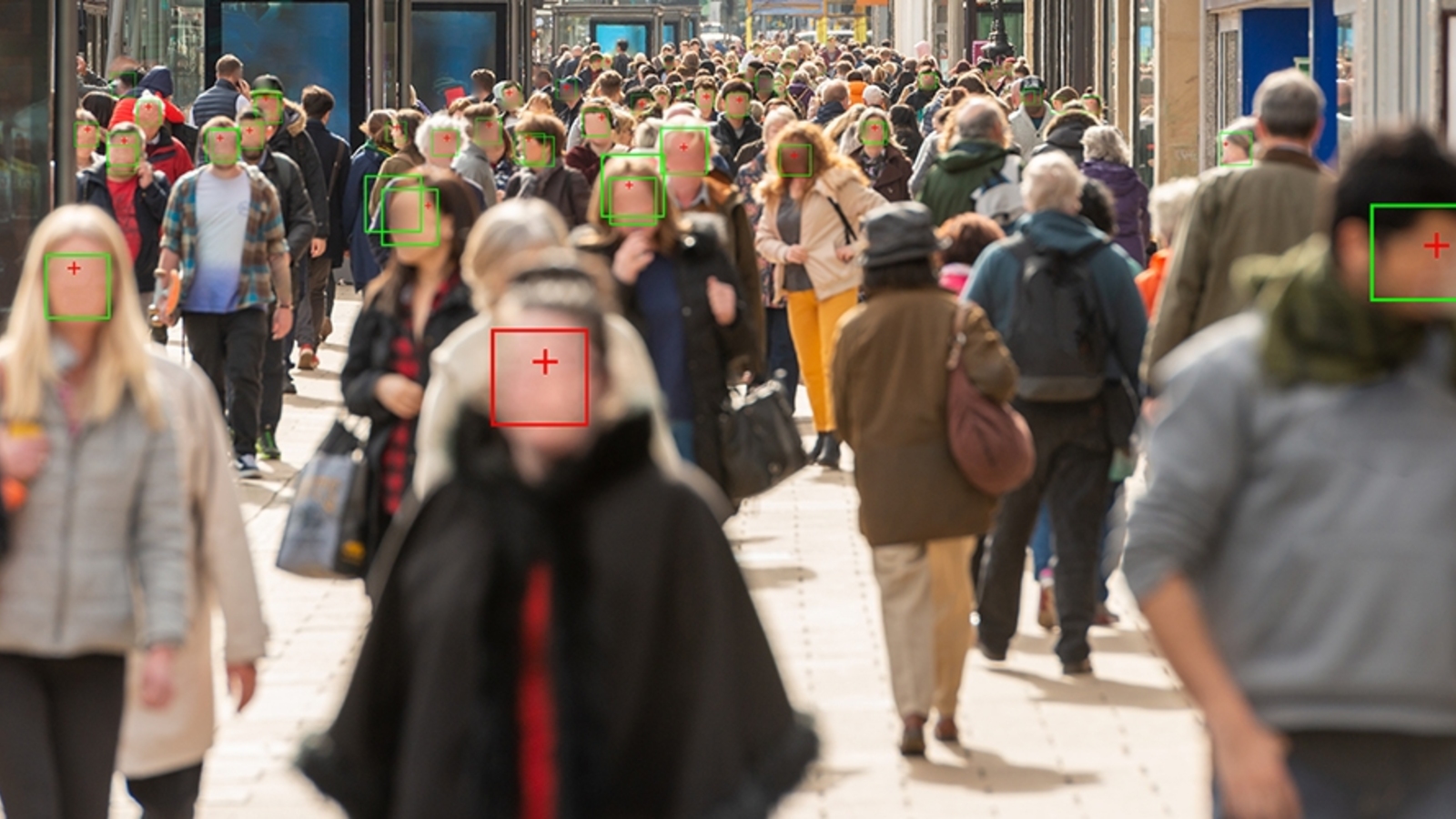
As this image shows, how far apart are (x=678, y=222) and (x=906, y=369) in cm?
131

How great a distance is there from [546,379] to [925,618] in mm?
4047

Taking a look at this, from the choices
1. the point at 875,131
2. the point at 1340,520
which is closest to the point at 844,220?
the point at 875,131

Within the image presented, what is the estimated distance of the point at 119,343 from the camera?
5203 mm

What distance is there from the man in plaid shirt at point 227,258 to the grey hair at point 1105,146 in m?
3.94

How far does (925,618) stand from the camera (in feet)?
25.5

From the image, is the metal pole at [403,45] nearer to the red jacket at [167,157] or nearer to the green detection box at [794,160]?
the red jacket at [167,157]

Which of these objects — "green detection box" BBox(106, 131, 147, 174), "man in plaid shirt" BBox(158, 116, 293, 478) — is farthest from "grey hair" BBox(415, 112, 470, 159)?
"green detection box" BBox(106, 131, 147, 174)

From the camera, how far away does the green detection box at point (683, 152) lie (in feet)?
36.0

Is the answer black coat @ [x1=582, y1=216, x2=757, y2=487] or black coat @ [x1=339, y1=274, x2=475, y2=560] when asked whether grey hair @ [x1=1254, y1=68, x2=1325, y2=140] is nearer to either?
black coat @ [x1=582, y1=216, x2=757, y2=487]

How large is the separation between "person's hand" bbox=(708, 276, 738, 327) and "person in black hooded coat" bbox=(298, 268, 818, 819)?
4.54 m

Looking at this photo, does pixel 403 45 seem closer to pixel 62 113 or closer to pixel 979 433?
pixel 62 113

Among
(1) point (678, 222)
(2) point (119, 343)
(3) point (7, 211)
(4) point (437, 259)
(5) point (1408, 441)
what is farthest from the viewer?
(3) point (7, 211)

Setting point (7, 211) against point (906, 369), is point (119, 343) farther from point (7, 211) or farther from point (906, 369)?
point (7, 211)

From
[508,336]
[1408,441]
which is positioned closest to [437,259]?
[508,336]
